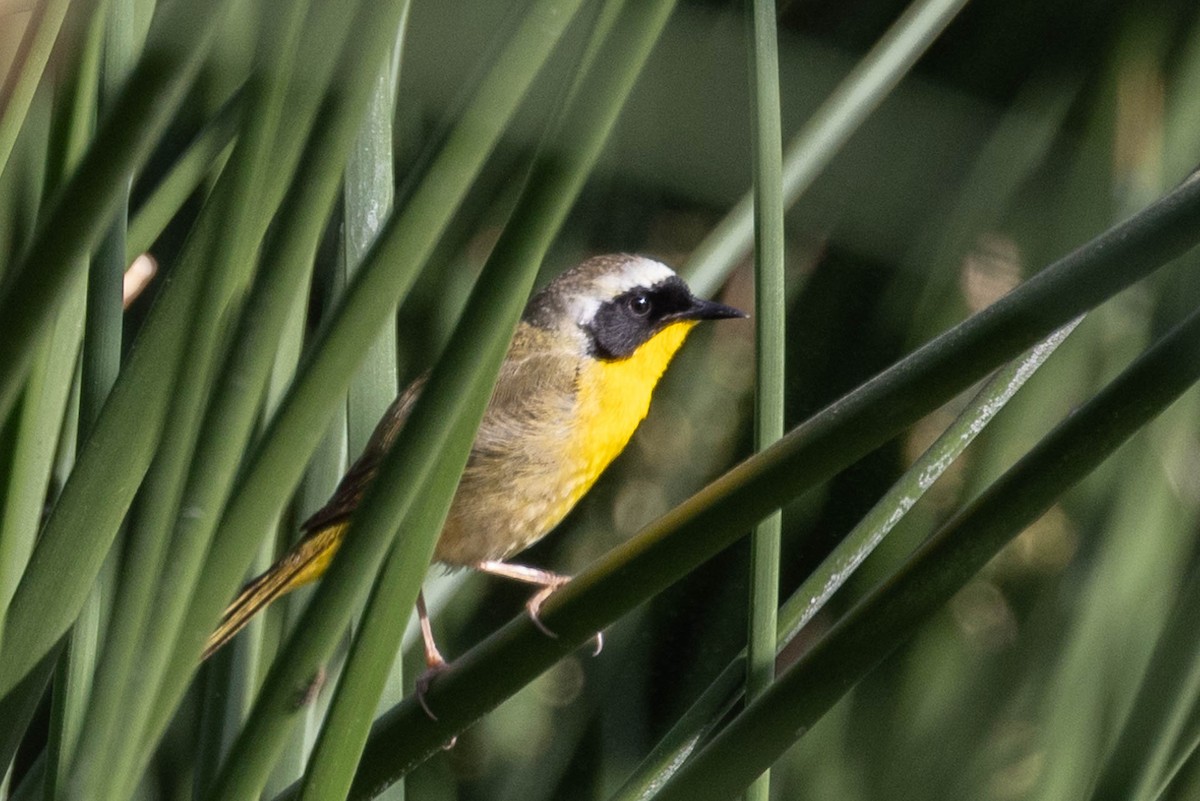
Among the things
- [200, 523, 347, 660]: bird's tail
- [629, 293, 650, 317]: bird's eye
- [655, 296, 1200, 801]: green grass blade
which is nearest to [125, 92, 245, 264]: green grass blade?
[200, 523, 347, 660]: bird's tail

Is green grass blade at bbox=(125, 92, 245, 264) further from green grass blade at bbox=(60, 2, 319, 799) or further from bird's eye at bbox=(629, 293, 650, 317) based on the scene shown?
bird's eye at bbox=(629, 293, 650, 317)

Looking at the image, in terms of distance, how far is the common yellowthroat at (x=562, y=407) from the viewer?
1.54 metres

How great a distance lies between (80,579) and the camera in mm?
556

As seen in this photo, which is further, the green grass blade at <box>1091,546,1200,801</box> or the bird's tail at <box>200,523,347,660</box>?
the bird's tail at <box>200,523,347,660</box>

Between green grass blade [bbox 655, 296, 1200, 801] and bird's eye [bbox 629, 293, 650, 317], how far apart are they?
113 cm

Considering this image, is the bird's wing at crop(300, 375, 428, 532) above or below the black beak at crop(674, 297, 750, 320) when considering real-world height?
below

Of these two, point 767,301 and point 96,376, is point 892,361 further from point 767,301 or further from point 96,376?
point 96,376

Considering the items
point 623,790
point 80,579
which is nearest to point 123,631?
point 80,579

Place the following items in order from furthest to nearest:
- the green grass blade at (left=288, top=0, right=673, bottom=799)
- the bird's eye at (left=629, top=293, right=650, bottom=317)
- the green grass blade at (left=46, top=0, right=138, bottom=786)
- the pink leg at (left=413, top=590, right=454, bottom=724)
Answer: the bird's eye at (left=629, top=293, right=650, bottom=317)
the pink leg at (left=413, top=590, right=454, bottom=724)
the green grass blade at (left=46, top=0, right=138, bottom=786)
the green grass blade at (left=288, top=0, right=673, bottom=799)

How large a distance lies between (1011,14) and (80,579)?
122 centimetres

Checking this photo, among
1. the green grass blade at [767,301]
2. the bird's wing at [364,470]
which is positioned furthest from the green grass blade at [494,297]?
the bird's wing at [364,470]

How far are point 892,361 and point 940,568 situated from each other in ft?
3.03

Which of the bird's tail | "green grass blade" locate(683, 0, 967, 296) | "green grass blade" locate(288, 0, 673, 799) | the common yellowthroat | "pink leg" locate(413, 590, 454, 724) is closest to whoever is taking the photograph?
"green grass blade" locate(288, 0, 673, 799)

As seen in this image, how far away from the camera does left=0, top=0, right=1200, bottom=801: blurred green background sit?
1.16m
